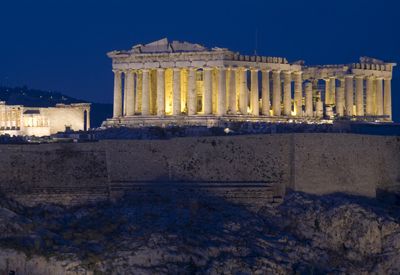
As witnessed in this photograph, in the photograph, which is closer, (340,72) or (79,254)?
(79,254)

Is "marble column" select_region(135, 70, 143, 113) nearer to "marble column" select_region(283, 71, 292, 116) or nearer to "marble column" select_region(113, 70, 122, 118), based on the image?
"marble column" select_region(113, 70, 122, 118)

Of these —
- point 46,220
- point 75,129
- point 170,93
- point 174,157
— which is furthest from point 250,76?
point 46,220

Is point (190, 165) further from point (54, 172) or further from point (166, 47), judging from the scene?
point (166, 47)

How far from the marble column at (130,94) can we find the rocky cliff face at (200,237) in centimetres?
2365

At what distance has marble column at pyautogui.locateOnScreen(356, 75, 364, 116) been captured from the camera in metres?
105

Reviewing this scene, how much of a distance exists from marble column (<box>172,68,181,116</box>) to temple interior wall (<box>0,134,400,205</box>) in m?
17.9

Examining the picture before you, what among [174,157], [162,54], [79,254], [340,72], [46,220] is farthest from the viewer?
[340,72]

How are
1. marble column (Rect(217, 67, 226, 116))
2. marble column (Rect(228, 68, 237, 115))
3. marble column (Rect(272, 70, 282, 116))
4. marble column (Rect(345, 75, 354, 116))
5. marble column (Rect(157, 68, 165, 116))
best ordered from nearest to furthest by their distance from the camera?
1. marble column (Rect(217, 67, 226, 116))
2. marble column (Rect(228, 68, 237, 115))
3. marble column (Rect(157, 68, 165, 116))
4. marble column (Rect(272, 70, 282, 116))
5. marble column (Rect(345, 75, 354, 116))

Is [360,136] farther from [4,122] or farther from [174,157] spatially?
[4,122]

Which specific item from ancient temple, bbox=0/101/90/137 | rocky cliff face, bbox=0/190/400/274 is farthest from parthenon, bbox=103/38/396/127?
rocky cliff face, bbox=0/190/400/274

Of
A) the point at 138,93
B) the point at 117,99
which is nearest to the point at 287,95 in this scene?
the point at 138,93

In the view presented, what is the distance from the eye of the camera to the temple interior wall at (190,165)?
78750 millimetres

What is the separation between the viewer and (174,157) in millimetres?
79750

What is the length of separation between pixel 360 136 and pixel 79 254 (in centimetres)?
1932
